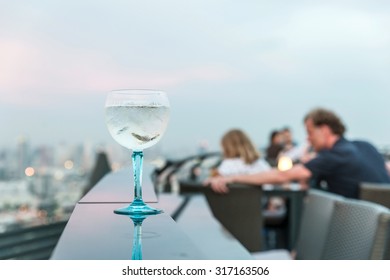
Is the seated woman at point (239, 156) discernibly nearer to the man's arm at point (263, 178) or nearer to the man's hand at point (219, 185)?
the man's arm at point (263, 178)

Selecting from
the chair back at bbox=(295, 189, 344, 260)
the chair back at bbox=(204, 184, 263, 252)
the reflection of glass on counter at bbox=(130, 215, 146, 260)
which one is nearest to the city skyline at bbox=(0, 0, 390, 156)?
the chair back at bbox=(204, 184, 263, 252)

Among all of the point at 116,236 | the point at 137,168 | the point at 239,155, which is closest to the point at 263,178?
the point at 239,155

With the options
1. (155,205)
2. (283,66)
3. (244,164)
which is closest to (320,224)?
(155,205)

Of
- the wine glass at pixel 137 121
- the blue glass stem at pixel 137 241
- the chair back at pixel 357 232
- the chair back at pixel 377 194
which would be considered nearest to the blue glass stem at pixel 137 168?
the wine glass at pixel 137 121

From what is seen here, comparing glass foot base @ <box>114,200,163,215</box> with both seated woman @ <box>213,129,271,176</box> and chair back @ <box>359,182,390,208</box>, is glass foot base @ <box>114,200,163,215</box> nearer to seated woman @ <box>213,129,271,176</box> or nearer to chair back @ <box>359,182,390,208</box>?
chair back @ <box>359,182,390,208</box>

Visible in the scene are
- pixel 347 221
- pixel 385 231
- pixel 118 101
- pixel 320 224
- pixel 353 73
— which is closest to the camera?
pixel 118 101

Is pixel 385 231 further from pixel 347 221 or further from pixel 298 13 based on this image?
pixel 298 13
